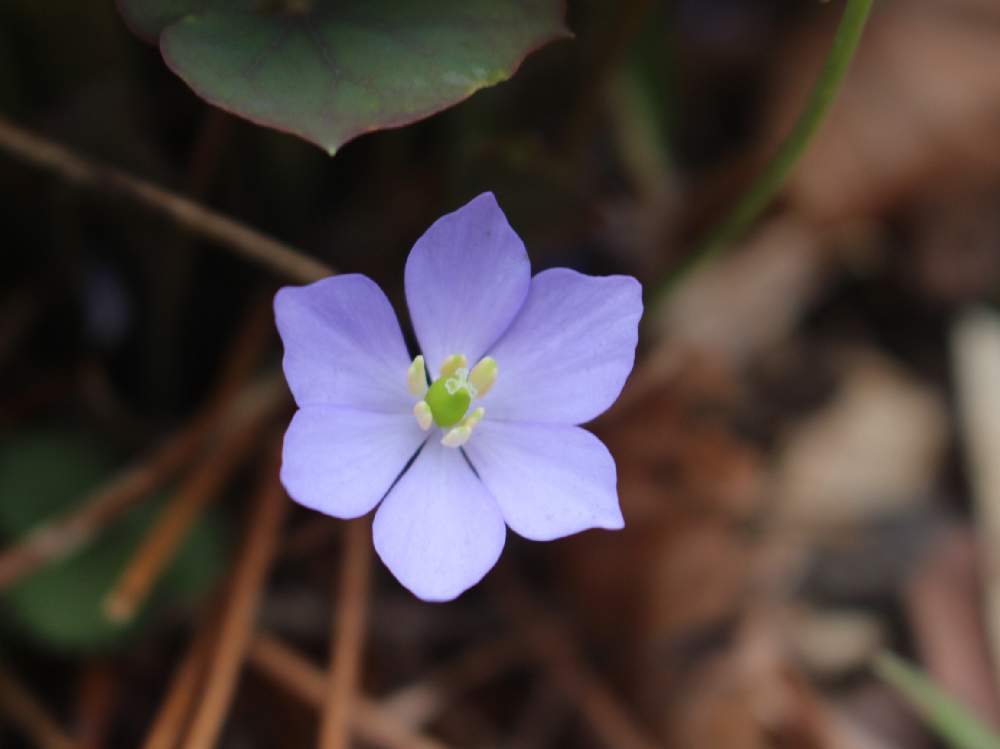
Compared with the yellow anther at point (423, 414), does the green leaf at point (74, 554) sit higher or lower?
lower

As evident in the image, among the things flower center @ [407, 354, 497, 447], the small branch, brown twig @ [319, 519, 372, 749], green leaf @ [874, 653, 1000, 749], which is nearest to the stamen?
flower center @ [407, 354, 497, 447]

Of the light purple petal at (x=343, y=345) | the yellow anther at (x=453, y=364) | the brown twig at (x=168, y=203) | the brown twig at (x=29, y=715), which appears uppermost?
the light purple petal at (x=343, y=345)

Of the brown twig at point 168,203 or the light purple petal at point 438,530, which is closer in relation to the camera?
the light purple petal at point 438,530

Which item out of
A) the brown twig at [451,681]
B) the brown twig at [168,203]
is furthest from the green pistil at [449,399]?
the brown twig at [451,681]

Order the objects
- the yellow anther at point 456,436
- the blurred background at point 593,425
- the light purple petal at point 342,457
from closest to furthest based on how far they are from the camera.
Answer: the light purple petal at point 342,457
the yellow anther at point 456,436
the blurred background at point 593,425

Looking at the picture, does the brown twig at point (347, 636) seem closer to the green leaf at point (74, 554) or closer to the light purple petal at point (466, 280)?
the green leaf at point (74, 554)

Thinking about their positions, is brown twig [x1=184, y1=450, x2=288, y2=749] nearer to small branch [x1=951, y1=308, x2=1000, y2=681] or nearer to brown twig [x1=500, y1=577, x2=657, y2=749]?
brown twig [x1=500, y1=577, x2=657, y2=749]

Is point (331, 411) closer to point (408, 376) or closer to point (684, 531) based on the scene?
point (408, 376)

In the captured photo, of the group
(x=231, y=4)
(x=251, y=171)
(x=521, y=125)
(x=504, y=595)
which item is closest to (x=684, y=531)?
(x=504, y=595)
